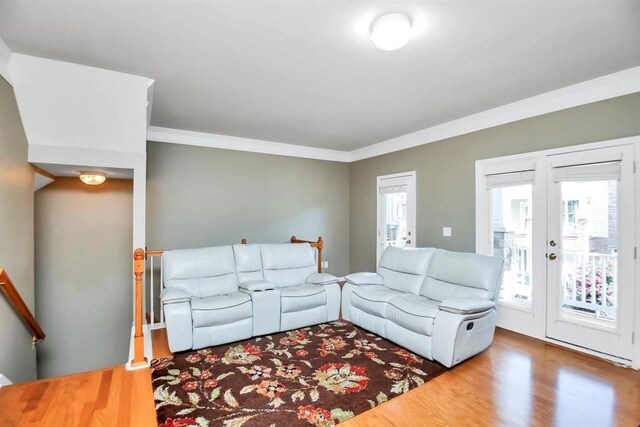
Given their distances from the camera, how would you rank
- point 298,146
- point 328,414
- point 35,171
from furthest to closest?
Result: point 298,146, point 35,171, point 328,414

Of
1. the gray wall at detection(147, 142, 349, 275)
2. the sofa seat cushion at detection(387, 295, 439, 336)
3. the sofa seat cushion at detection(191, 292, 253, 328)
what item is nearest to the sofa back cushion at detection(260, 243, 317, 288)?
the sofa seat cushion at detection(191, 292, 253, 328)

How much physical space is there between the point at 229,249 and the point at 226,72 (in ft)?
6.67

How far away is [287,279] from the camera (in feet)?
13.0

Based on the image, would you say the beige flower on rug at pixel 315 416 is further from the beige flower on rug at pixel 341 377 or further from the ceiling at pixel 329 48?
the ceiling at pixel 329 48

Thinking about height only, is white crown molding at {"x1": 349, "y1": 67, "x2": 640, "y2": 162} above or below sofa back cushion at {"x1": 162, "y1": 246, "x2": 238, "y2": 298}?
above

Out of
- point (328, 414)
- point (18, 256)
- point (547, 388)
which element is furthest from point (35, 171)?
point (547, 388)

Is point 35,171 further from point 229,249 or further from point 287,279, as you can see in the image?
point 287,279

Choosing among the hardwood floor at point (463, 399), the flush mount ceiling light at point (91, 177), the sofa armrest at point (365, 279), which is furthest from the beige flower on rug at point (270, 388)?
the flush mount ceiling light at point (91, 177)

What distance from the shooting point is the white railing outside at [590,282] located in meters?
2.88

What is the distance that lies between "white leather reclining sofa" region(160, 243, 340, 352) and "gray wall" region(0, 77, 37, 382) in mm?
1169

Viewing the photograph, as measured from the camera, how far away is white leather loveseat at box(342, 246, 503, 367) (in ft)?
8.67

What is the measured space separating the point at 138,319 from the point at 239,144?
Answer: 3.16m

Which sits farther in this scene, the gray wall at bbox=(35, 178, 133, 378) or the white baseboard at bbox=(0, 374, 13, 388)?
the gray wall at bbox=(35, 178, 133, 378)

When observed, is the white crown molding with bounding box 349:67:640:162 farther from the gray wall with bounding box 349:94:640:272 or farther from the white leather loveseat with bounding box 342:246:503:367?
the white leather loveseat with bounding box 342:246:503:367
